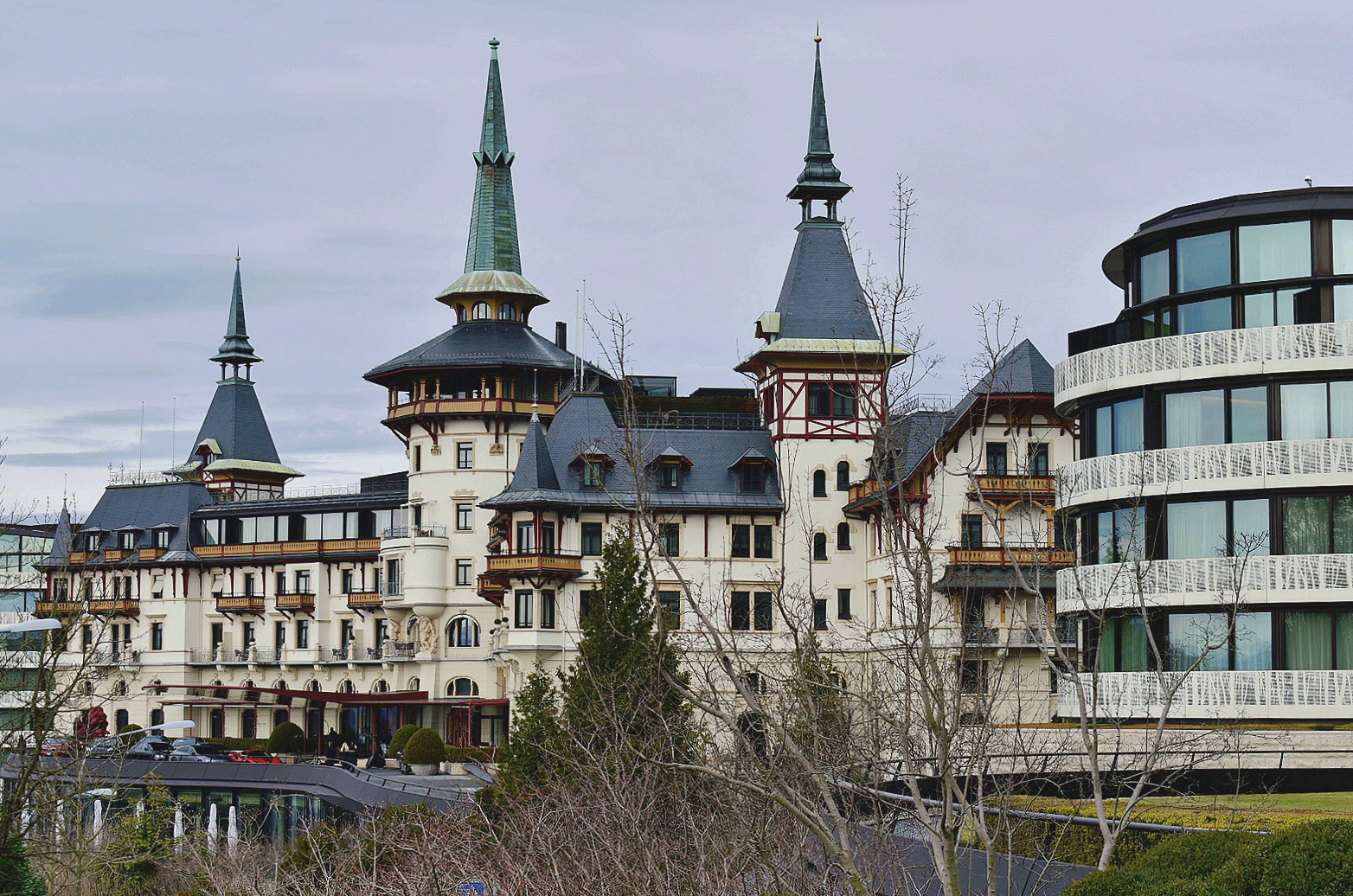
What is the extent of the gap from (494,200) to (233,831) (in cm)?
4355

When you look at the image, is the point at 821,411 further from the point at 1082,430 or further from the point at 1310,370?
the point at 1310,370

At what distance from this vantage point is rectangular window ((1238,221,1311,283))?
4028 centimetres

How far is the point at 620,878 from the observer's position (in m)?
23.8

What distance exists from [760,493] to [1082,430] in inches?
1246

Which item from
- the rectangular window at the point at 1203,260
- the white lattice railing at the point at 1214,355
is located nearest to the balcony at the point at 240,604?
the white lattice railing at the point at 1214,355

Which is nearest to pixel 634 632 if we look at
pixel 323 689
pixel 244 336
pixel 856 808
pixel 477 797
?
pixel 477 797

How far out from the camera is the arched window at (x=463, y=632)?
86125 mm

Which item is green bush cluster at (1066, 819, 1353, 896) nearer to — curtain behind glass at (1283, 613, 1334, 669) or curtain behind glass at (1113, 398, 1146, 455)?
curtain behind glass at (1283, 613, 1334, 669)

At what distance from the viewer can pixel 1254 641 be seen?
39.8m

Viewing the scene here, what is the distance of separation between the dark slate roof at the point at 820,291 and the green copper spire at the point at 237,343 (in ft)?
164

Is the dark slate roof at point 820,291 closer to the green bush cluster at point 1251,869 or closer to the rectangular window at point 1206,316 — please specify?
the rectangular window at point 1206,316

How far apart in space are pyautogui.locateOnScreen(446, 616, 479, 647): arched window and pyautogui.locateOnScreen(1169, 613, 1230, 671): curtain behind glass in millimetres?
49603

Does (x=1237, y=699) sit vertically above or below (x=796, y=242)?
below

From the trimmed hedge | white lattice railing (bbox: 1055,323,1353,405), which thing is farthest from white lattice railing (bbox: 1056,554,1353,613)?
the trimmed hedge
